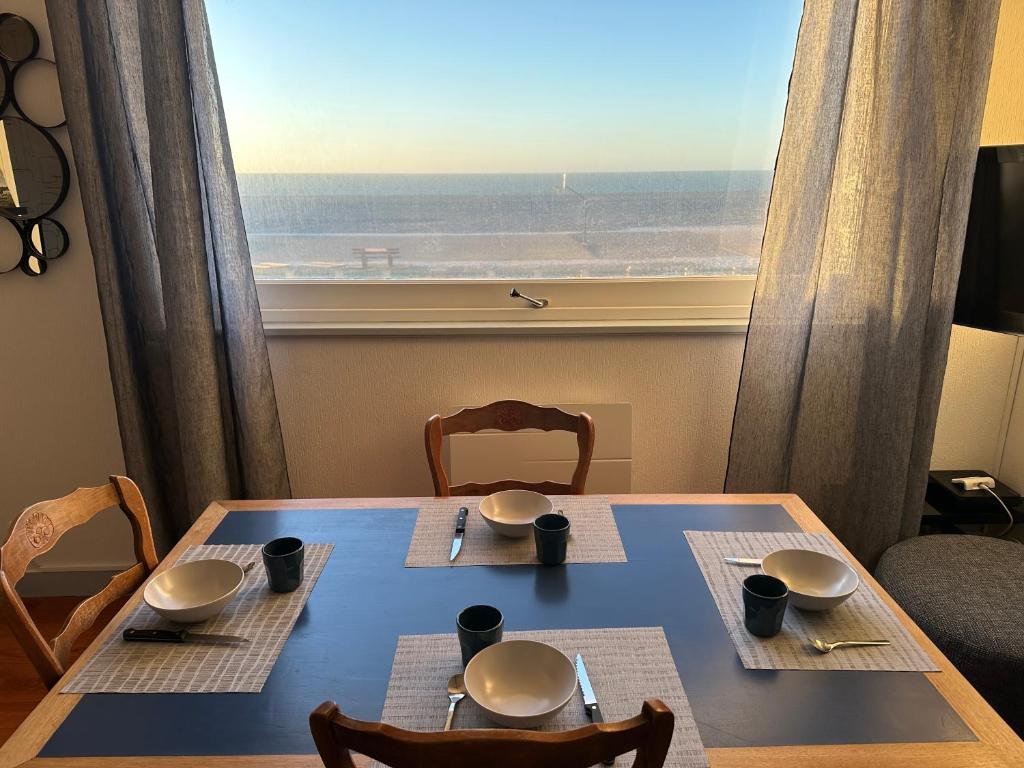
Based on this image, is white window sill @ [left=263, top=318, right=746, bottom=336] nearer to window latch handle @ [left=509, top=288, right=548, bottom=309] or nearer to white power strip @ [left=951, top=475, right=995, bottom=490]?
window latch handle @ [left=509, top=288, right=548, bottom=309]

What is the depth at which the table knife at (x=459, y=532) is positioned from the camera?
4.27 feet

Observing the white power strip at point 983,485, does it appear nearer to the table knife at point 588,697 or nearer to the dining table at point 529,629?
the dining table at point 529,629

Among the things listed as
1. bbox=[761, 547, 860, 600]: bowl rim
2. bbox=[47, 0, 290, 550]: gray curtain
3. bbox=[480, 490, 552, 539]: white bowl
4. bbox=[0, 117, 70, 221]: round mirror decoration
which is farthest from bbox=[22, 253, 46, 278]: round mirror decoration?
bbox=[761, 547, 860, 600]: bowl rim

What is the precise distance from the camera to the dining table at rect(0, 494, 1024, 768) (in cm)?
87

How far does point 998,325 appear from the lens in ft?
6.29

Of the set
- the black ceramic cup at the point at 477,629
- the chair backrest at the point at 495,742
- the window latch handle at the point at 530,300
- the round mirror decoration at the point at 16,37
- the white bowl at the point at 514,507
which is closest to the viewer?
the chair backrest at the point at 495,742

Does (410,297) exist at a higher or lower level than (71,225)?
lower

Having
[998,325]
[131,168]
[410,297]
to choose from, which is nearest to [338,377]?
[410,297]

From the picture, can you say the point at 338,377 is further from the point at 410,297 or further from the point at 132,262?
the point at 132,262

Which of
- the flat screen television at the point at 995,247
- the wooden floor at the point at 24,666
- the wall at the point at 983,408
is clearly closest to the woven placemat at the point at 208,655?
the wooden floor at the point at 24,666

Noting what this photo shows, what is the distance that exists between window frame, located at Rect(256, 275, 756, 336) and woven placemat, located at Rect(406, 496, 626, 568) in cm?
88

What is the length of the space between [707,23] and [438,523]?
1.64 meters

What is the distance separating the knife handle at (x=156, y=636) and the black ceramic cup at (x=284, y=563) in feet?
0.51

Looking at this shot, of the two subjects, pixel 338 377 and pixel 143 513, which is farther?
pixel 338 377
